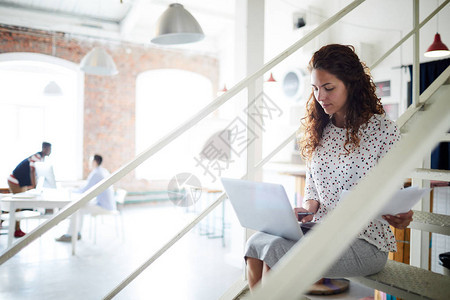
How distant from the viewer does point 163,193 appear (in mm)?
7816

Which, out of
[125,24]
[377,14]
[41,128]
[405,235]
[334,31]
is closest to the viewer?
[405,235]

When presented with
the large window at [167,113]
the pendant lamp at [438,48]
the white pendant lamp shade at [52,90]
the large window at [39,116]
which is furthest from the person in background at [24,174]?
the pendant lamp at [438,48]

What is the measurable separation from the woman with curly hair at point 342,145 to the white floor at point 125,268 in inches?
50.0

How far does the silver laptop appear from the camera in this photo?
1.11m

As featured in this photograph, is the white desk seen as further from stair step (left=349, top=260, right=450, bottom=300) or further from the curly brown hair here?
stair step (left=349, top=260, right=450, bottom=300)

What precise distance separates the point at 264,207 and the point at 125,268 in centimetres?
288

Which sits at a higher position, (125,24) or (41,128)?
(125,24)

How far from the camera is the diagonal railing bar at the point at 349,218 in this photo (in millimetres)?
511

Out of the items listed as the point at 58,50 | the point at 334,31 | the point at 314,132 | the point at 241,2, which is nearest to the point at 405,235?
the point at 314,132

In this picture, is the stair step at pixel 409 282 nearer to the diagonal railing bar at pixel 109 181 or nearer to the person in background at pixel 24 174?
the diagonal railing bar at pixel 109 181

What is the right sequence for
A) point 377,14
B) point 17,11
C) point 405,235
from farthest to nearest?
point 17,11 → point 377,14 → point 405,235

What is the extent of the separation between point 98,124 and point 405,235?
5958mm

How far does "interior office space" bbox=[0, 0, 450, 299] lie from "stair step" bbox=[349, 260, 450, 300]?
155 inches

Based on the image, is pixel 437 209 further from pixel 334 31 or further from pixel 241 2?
pixel 334 31
